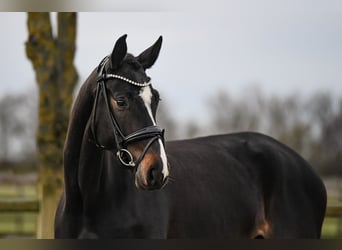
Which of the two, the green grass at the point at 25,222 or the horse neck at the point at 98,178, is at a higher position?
the horse neck at the point at 98,178

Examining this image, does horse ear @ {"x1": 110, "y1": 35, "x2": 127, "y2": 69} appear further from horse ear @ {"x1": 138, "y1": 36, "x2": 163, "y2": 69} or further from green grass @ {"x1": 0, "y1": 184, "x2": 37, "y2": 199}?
green grass @ {"x1": 0, "y1": 184, "x2": 37, "y2": 199}

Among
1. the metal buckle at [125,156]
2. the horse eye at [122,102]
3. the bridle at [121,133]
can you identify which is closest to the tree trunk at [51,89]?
the bridle at [121,133]

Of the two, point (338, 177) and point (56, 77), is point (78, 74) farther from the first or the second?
point (338, 177)

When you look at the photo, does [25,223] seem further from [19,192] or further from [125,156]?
[125,156]

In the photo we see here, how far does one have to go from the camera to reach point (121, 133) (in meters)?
3.15

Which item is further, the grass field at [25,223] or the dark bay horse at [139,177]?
the grass field at [25,223]

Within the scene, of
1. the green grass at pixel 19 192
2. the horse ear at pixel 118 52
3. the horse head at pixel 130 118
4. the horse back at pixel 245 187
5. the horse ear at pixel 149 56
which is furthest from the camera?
the green grass at pixel 19 192

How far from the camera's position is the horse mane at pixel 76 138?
338cm


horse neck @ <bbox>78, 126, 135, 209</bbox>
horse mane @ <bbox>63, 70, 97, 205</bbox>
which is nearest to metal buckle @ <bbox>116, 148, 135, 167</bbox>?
horse neck @ <bbox>78, 126, 135, 209</bbox>

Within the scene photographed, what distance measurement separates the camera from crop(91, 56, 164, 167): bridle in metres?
3.05

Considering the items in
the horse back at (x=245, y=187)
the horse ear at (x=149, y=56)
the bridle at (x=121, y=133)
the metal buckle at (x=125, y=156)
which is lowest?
the horse back at (x=245, y=187)

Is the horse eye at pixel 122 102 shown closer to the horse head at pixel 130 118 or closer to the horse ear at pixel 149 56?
the horse head at pixel 130 118

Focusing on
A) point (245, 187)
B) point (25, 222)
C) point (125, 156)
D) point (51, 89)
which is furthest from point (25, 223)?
point (125, 156)

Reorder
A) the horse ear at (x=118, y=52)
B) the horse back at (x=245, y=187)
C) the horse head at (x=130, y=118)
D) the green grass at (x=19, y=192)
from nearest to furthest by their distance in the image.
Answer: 1. the horse head at (x=130, y=118)
2. the horse ear at (x=118, y=52)
3. the horse back at (x=245, y=187)
4. the green grass at (x=19, y=192)
